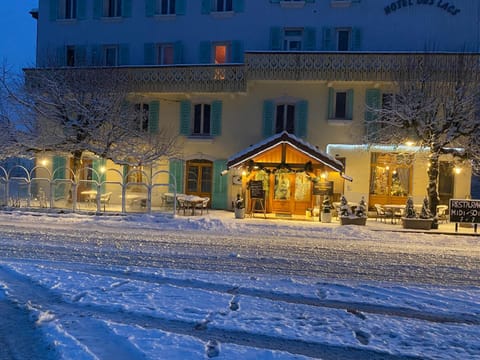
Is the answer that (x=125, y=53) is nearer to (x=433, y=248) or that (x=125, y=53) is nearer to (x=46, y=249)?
(x=46, y=249)

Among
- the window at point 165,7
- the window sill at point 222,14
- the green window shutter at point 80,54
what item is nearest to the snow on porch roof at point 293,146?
the window sill at point 222,14

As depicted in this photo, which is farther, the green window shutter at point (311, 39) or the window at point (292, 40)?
the window at point (292, 40)

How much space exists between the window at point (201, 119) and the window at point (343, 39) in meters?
7.32

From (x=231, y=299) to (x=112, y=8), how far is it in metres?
22.4

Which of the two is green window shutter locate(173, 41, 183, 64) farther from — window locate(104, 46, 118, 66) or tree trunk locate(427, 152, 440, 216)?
tree trunk locate(427, 152, 440, 216)

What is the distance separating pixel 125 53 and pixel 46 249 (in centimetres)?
1640

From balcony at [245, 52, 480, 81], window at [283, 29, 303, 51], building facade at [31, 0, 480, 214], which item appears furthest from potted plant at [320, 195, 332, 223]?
window at [283, 29, 303, 51]

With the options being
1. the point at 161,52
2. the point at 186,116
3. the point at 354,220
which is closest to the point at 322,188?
the point at 354,220

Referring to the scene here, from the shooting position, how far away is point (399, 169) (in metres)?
21.1

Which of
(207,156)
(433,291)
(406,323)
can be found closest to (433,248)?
(433,291)

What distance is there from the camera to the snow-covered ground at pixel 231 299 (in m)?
5.04

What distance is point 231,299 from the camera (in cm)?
674

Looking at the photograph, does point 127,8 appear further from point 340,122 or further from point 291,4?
point 340,122

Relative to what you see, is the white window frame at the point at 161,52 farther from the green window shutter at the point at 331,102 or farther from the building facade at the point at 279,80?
the green window shutter at the point at 331,102
